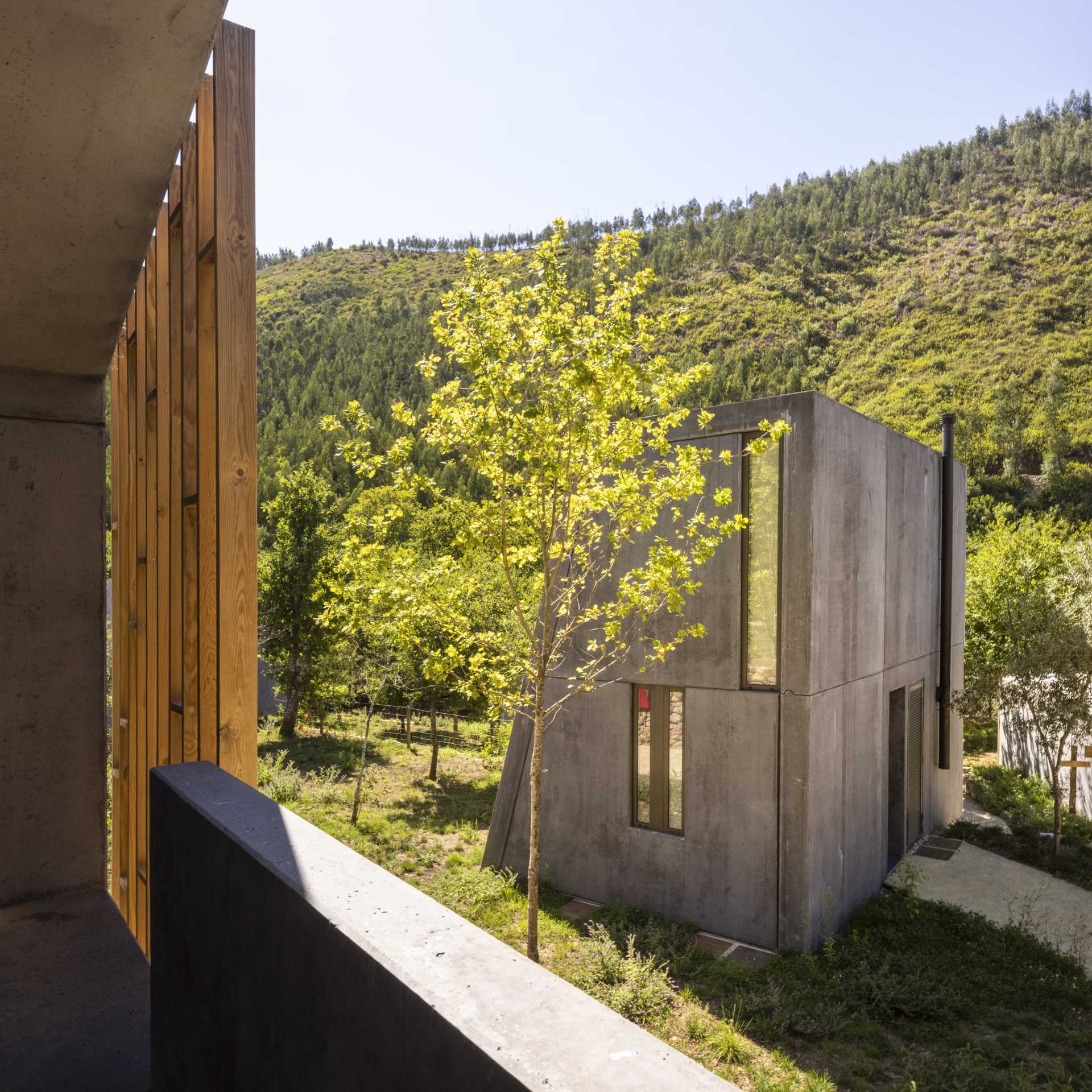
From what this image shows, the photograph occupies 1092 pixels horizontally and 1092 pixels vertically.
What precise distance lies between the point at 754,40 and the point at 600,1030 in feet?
92.3

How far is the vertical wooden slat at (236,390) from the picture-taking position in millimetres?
2418

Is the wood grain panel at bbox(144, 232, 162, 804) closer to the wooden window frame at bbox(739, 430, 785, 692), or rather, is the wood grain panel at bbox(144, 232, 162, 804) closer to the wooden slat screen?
the wooden slat screen

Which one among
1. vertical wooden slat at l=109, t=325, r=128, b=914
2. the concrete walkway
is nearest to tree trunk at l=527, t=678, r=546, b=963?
vertical wooden slat at l=109, t=325, r=128, b=914

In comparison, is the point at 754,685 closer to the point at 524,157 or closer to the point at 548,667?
the point at 548,667

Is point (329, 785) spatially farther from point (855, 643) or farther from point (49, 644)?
point (49, 644)

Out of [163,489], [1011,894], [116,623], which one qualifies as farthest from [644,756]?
[163,489]

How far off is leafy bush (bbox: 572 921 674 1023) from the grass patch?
6001mm

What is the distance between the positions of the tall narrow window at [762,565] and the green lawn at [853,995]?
8.45 ft

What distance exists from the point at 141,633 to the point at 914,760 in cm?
1023

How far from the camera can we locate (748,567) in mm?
8047

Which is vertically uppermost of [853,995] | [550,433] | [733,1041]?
[550,433]

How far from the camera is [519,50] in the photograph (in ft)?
50.8

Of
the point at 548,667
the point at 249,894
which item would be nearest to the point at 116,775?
the point at 249,894

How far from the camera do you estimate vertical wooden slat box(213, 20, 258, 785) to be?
7.93 ft
